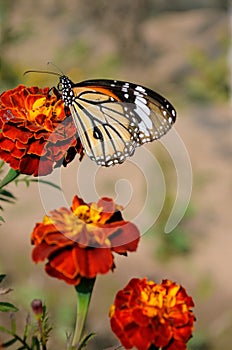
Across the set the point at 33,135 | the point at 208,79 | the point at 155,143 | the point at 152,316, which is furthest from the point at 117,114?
the point at 208,79

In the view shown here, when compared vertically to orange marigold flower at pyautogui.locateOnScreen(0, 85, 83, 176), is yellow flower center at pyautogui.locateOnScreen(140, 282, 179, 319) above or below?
below

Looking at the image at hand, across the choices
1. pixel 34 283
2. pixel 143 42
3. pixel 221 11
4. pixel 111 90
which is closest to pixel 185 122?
pixel 143 42

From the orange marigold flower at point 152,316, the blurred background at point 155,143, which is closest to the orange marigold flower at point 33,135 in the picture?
the orange marigold flower at point 152,316

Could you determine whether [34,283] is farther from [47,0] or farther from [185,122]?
[47,0]

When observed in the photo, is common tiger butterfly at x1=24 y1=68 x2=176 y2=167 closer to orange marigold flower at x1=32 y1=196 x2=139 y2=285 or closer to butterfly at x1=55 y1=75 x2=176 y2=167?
butterfly at x1=55 y1=75 x2=176 y2=167

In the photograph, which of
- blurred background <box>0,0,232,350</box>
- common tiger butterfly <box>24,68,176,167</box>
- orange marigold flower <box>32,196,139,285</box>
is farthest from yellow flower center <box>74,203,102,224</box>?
blurred background <box>0,0,232,350</box>

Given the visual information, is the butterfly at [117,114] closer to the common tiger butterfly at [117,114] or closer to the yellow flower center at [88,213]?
the common tiger butterfly at [117,114]
